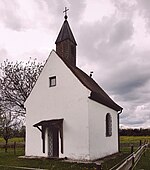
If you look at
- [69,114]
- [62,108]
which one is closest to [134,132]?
[62,108]

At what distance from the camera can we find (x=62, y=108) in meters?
15.3

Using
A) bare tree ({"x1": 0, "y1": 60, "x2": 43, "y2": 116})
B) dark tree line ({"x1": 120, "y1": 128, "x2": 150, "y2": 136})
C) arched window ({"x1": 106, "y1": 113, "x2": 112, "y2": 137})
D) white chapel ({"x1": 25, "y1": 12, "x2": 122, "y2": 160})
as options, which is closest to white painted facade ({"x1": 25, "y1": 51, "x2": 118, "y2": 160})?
white chapel ({"x1": 25, "y1": 12, "x2": 122, "y2": 160})

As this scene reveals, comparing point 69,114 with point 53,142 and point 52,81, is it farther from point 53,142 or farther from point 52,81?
point 52,81

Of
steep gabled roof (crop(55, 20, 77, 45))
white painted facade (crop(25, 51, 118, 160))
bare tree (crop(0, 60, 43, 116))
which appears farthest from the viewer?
bare tree (crop(0, 60, 43, 116))

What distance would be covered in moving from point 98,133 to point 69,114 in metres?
2.23

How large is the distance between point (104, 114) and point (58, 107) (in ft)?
11.2

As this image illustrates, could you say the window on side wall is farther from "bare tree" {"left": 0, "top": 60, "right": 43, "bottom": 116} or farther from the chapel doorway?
"bare tree" {"left": 0, "top": 60, "right": 43, "bottom": 116}

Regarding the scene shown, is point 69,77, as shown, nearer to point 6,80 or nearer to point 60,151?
point 60,151

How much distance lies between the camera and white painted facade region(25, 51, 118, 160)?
14.2 meters

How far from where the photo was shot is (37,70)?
1035 inches

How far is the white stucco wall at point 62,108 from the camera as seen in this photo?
14234 millimetres

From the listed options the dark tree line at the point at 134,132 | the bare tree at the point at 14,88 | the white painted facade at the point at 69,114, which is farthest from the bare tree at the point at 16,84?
the dark tree line at the point at 134,132

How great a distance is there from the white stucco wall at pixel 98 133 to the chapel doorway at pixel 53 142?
99.5 inches

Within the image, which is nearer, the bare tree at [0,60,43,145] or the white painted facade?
the white painted facade
